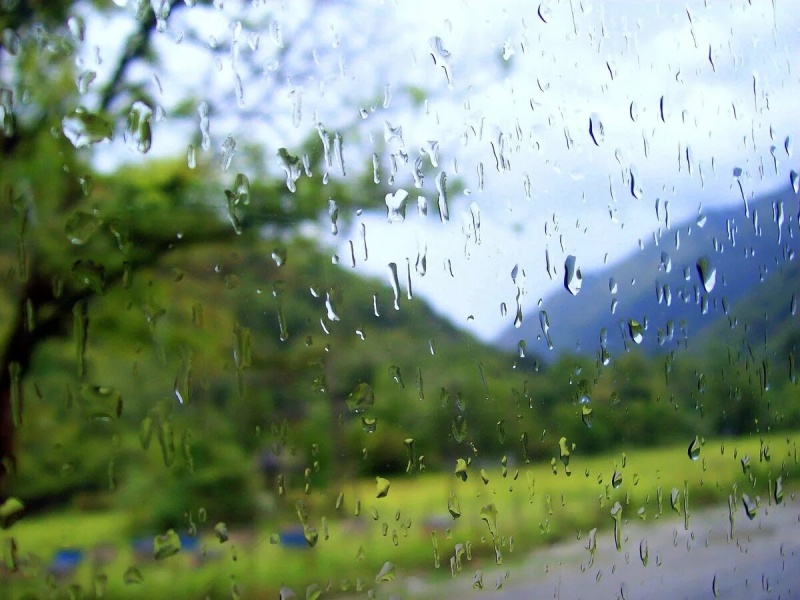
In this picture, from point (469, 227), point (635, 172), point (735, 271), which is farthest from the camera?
point (735, 271)

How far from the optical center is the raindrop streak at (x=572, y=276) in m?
0.98

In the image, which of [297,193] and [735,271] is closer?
[297,193]

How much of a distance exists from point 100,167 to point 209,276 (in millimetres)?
148

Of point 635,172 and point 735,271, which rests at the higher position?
point 635,172

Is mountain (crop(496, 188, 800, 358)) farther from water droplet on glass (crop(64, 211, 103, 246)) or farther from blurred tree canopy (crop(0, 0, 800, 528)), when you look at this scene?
water droplet on glass (crop(64, 211, 103, 246))

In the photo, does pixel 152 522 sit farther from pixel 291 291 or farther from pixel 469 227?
pixel 469 227

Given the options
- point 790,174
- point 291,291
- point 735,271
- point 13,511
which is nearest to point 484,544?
point 291,291

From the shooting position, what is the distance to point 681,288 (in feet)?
3.62

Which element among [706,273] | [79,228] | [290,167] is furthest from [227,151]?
[706,273]

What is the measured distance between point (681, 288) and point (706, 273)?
60mm

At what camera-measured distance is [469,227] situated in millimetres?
914

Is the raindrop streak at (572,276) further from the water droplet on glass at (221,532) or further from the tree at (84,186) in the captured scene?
the water droplet on glass at (221,532)

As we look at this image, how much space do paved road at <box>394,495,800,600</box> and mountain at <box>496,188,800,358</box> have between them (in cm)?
25

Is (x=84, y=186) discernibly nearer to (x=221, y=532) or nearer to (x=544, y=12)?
(x=221, y=532)
